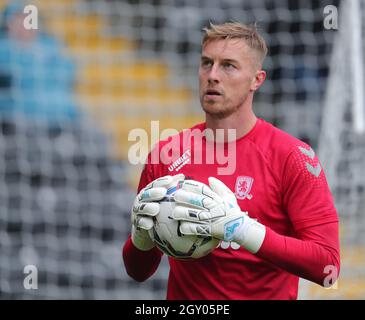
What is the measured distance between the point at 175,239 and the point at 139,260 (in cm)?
42

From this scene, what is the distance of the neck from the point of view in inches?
128

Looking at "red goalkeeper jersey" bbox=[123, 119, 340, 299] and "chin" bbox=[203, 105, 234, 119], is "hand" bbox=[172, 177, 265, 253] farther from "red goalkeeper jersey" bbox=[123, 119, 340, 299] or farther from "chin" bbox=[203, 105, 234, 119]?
"chin" bbox=[203, 105, 234, 119]

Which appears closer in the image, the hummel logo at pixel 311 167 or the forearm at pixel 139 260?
the hummel logo at pixel 311 167

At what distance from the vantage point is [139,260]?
331 cm

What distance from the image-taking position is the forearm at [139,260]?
3.29 meters

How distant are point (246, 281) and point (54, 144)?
318 cm
